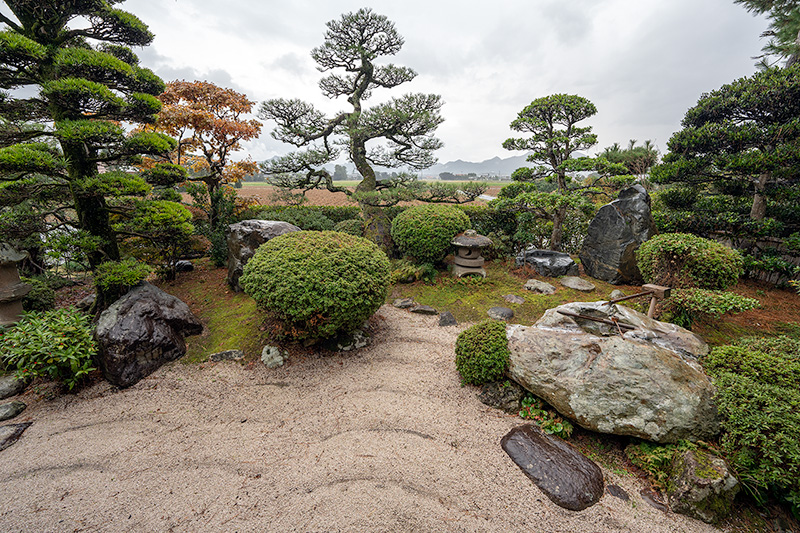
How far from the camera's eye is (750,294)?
19.3 feet

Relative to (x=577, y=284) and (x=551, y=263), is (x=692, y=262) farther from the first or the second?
(x=551, y=263)

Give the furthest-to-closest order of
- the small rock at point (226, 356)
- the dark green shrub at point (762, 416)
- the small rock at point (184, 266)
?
1. the small rock at point (184, 266)
2. the small rock at point (226, 356)
3. the dark green shrub at point (762, 416)

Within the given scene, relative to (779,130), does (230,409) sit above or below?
below

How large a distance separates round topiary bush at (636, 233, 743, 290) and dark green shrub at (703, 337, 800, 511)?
1.83m

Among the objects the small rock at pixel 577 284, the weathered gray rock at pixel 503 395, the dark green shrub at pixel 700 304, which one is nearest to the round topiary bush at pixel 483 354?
the weathered gray rock at pixel 503 395

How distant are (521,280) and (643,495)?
5.36 meters

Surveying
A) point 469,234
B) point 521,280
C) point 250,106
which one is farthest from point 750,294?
point 250,106

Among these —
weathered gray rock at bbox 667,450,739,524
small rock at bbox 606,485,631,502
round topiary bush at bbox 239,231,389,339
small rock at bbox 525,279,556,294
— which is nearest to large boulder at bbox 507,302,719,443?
weathered gray rock at bbox 667,450,739,524

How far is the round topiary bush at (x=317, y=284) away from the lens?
4.12 meters

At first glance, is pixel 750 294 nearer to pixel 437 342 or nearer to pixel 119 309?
pixel 437 342

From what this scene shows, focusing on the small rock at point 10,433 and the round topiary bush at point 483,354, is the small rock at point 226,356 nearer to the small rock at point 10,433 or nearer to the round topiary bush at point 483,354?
the small rock at point 10,433

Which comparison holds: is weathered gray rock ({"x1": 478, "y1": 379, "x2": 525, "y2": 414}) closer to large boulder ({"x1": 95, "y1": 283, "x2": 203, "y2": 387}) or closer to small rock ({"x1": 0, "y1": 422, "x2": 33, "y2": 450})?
large boulder ({"x1": 95, "y1": 283, "x2": 203, "y2": 387})

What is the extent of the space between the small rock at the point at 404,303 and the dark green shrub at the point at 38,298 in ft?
21.7

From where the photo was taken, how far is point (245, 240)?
657 cm
